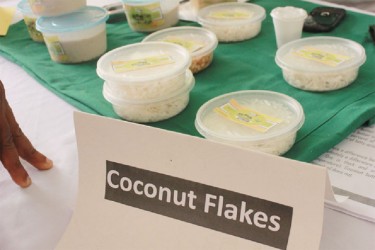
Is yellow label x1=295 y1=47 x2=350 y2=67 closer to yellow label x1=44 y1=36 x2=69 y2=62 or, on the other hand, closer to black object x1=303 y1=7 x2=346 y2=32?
black object x1=303 y1=7 x2=346 y2=32

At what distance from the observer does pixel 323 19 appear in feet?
3.38

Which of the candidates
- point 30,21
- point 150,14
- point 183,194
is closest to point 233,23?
point 150,14

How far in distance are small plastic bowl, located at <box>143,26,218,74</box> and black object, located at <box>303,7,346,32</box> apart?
0.76 feet

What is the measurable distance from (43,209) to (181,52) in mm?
376

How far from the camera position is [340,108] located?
721 millimetres

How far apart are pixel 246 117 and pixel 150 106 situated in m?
0.17

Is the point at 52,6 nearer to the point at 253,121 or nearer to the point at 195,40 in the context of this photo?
the point at 195,40

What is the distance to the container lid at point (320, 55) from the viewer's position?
774 mm

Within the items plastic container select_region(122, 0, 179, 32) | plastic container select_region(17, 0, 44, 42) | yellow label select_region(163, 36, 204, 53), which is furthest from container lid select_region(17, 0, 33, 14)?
yellow label select_region(163, 36, 204, 53)

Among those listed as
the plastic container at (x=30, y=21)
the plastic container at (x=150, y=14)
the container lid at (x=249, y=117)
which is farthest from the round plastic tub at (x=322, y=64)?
the plastic container at (x=30, y=21)

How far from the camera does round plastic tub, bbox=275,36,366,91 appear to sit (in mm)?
768

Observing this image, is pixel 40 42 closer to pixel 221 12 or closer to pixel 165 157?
pixel 221 12

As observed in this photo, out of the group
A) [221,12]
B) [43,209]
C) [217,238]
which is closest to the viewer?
[217,238]

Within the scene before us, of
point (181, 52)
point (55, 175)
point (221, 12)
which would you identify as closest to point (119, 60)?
point (181, 52)
